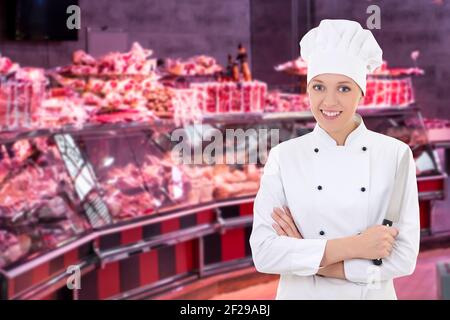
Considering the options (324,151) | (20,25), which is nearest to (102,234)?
(324,151)

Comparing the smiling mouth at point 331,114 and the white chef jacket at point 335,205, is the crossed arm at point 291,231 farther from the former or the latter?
the smiling mouth at point 331,114

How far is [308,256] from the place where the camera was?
185 cm

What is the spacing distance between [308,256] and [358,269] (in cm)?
13

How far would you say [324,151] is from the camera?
1.93m

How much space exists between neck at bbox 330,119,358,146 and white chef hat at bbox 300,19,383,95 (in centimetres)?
10

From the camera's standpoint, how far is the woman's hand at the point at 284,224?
1.90 m

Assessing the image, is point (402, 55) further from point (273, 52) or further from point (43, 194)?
point (43, 194)

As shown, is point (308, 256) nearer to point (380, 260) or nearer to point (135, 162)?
point (380, 260)

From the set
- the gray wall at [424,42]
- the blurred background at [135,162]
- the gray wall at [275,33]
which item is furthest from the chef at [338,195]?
the gray wall at [424,42]

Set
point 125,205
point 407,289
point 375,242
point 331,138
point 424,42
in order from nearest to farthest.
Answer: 1. point 375,242
2. point 331,138
3. point 125,205
4. point 407,289
5. point 424,42

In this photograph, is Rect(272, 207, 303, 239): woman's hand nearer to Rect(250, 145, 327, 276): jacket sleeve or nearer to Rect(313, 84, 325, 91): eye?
Rect(250, 145, 327, 276): jacket sleeve

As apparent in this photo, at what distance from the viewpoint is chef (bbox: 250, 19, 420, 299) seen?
186 centimetres

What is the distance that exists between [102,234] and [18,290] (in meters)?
0.70

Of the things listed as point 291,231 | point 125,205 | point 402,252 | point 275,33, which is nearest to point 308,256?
point 291,231
